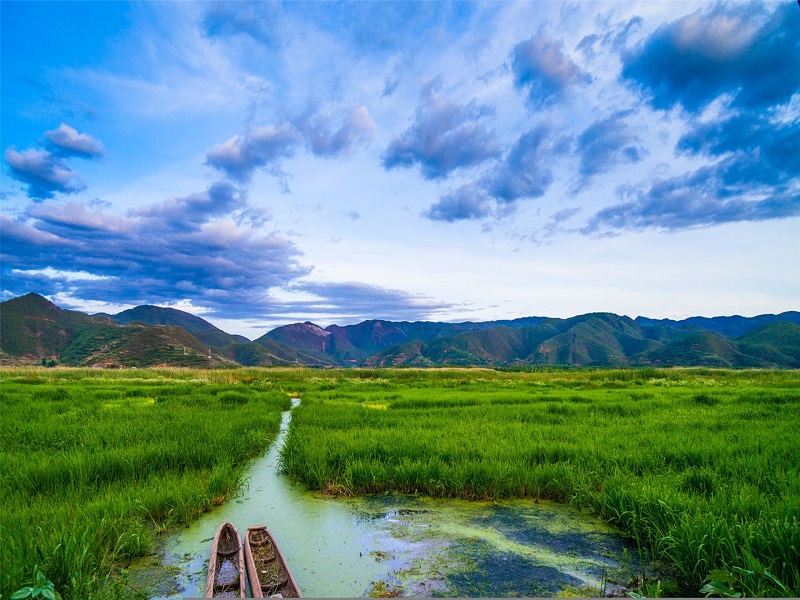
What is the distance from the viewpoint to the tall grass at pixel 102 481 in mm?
3771

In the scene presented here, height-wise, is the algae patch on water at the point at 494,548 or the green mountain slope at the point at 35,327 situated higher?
the green mountain slope at the point at 35,327

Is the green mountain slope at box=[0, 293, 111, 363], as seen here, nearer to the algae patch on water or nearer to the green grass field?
the green grass field

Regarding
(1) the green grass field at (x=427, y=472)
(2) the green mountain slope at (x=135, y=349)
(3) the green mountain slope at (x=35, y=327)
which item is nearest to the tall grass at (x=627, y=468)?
(1) the green grass field at (x=427, y=472)

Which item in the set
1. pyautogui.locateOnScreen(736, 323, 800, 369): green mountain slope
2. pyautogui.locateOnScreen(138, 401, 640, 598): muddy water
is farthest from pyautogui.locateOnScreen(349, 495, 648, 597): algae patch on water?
pyautogui.locateOnScreen(736, 323, 800, 369): green mountain slope

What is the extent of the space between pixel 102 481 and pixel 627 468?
30.3 feet

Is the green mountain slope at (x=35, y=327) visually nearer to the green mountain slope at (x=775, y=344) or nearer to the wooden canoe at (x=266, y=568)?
the wooden canoe at (x=266, y=568)

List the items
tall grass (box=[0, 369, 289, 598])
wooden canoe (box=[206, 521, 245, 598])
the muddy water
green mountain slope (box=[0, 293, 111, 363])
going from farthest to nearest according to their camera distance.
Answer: green mountain slope (box=[0, 293, 111, 363]), the muddy water, wooden canoe (box=[206, 521, 245, 598]), tall grass (box=[0, 369, 289, 598])

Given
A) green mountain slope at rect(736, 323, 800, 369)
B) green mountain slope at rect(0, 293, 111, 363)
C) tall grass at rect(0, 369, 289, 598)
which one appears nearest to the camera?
tall grass at rect(0, 369, 289, 598)

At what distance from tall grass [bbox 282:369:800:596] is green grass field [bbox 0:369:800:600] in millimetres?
30

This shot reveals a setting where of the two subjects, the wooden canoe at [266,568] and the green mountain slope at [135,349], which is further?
the green mountain slope at [135,349]

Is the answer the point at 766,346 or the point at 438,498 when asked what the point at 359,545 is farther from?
the point at 766,346

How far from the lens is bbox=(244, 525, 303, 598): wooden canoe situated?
12.5 feet

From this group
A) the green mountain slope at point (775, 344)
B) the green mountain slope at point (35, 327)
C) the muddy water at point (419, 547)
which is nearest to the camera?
the muddy water at point (419, 547)

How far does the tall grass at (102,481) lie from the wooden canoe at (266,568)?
3.94ft
